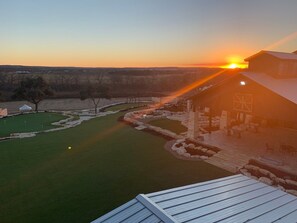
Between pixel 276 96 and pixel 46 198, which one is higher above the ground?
pixel 276 96

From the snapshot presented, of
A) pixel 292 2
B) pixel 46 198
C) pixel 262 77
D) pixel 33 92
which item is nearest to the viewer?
pixel 46 198

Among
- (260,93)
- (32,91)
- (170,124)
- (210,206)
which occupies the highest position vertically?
(260,93)

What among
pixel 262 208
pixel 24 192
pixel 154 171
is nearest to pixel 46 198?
pixel 24 192

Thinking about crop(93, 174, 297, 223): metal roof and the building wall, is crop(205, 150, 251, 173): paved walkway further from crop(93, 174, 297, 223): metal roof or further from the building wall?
crop(93, 174, 297, 223): metal roof

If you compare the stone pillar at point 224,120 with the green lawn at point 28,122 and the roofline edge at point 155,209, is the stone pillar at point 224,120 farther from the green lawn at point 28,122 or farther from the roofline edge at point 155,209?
the green lawn at point 28,122

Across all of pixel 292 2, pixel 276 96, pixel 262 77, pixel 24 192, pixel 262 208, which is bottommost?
pixel 24 192

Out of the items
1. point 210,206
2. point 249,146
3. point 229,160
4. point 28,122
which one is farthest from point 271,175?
point 28,122

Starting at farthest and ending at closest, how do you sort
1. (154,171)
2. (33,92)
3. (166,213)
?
1. (33,92)
2. (154,171)
3. (166,213)

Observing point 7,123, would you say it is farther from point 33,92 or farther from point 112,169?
point 112,169

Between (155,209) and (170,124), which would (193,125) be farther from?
(155,209)
